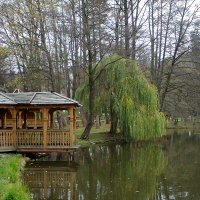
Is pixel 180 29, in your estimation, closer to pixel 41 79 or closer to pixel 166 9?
pixel 166 9

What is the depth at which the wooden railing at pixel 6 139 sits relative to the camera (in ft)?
67.9

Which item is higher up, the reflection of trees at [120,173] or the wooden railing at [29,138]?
the wooden railing at [29,138]

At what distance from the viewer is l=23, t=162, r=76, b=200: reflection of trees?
42.1 feet

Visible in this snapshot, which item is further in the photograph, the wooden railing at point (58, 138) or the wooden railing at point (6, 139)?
the wooden railing at point (58, 138)

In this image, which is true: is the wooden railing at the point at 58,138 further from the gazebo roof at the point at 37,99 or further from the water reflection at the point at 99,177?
the gazebo roof at the point at 37,99

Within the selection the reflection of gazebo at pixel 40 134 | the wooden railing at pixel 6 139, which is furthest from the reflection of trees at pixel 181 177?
the wooden railing at pixel 6 139

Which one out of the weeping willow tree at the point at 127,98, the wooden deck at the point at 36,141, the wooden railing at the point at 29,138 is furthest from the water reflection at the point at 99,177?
the weeping willow tree at the point at 127,98

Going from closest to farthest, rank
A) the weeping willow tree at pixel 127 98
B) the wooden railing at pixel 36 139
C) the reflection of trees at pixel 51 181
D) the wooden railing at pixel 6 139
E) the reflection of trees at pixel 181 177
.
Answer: the reflection of trees at pixel 51 181
the reflection of trees at pixel 181 177
the wooden railing at pixel 6 139
the wooden railing at pixel 36 139
the weeping willow tree at pixel 127 98

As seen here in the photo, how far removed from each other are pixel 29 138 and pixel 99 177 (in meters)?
6.26

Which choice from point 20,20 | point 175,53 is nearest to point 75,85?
point 20,20

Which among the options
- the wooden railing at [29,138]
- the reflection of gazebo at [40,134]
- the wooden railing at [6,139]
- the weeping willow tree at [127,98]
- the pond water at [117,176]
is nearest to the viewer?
the pond water at [117,176]

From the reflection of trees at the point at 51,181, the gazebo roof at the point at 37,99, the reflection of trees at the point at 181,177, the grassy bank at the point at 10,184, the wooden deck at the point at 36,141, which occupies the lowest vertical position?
the reflection of trees at the point at 181,177

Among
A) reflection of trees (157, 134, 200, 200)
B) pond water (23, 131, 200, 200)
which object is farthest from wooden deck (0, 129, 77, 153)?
reflection of trees (157, 134, 200, 200)

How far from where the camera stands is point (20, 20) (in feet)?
107
